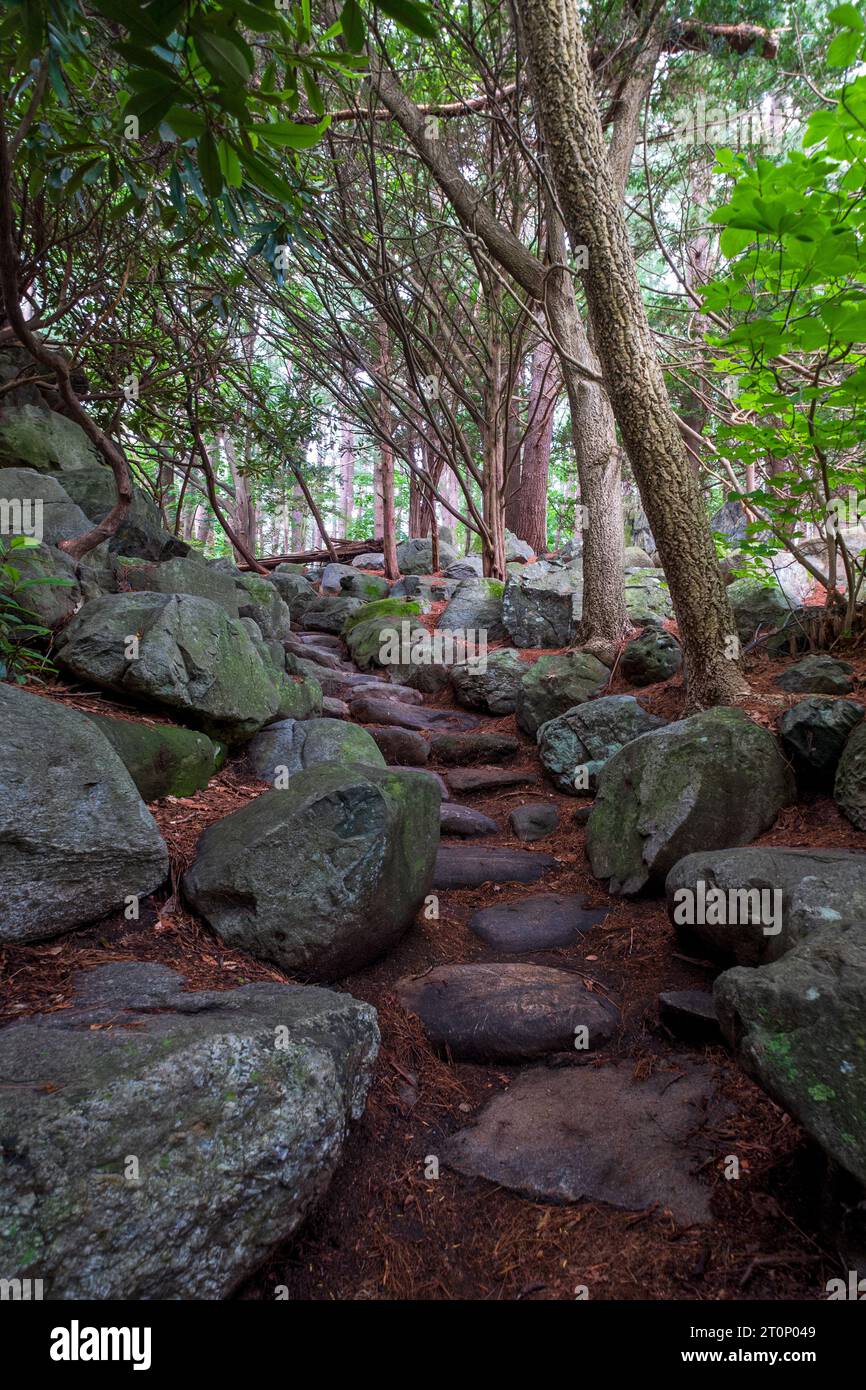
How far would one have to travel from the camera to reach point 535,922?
11.8 ft

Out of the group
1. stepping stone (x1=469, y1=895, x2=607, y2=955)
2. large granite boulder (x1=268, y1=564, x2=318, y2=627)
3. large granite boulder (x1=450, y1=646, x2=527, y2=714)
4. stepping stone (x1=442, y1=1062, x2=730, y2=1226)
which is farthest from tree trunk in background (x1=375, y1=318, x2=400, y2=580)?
stepping stone (x1=442, y1=1062, x2=730, y2=1226)

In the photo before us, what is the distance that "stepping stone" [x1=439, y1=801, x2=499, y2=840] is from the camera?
485 centimetres

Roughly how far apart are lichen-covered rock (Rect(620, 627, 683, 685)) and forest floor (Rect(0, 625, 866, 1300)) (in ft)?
9.62

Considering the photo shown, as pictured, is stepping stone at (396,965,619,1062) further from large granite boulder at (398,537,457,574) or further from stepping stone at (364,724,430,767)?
large granite boulder at (398,537,457,574)

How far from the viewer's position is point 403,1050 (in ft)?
8.47

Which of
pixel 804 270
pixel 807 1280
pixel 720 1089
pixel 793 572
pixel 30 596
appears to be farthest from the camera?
pixel 793 572

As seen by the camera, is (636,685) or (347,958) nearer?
(347,958)

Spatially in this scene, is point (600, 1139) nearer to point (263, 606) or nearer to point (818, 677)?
point (818, 677)

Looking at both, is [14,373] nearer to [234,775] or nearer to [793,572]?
[234,775]

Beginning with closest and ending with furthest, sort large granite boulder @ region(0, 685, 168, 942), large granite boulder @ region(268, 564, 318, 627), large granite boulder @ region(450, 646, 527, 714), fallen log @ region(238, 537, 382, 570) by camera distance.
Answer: large granite boulder @ region(0, 685, 168, 942)
large granite boulder @ region(450, 646, 527, 714)
large granite boulder @ region(268, 564, 318, 627)
fallen log @ region(238, 537, 382, 570)

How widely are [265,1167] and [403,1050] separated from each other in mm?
948
